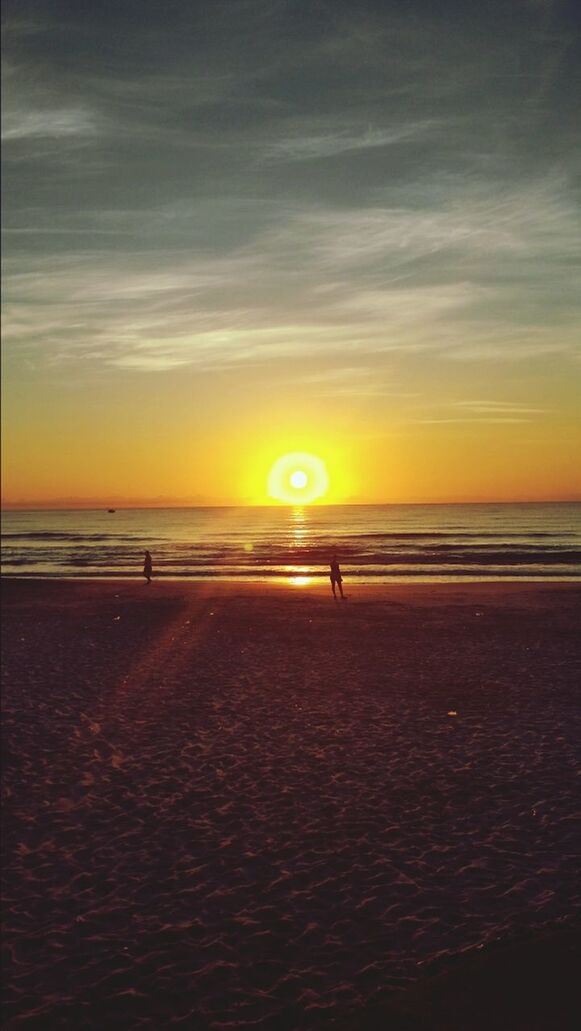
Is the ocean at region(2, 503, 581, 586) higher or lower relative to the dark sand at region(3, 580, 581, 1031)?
lower

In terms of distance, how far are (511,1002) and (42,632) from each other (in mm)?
23669

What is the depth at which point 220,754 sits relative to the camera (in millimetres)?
14031

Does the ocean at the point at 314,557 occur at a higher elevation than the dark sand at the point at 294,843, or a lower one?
lower

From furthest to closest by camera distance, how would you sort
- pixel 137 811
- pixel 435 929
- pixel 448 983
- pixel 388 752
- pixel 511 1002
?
1. pixel 388 752
2. pixel 137 811
3. pixel 435 929
4. pixel 448 983
5. pixel 511 1002

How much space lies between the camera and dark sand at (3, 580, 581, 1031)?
7.52m

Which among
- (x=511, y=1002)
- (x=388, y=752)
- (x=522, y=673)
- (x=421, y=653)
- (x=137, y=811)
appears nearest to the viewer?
(x=511, y=1002)

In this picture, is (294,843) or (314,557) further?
(314,557)

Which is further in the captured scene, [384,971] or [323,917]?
[323,917]

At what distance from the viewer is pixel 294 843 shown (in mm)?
10562

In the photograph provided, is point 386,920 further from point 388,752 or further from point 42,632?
point 42,632

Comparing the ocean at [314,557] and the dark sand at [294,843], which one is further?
the ocean at [314,557]

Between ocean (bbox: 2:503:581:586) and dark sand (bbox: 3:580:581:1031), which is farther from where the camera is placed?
ocean (bbox: 2:503:581:586)

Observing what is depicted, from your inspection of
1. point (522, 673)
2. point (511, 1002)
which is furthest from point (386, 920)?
point (522, 673)

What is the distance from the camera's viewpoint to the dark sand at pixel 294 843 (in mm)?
7520
